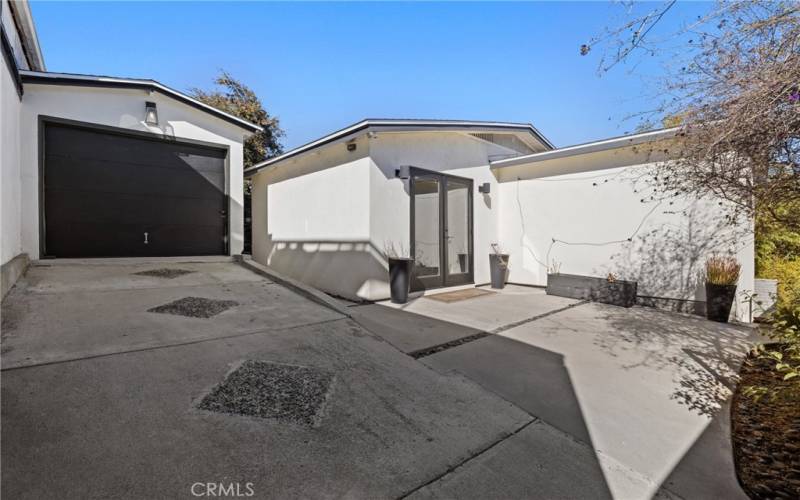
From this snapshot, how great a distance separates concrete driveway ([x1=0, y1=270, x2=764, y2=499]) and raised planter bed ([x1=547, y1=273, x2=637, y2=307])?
1.73 m

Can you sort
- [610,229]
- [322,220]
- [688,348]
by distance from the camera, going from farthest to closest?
[322,220] → [610,229] → [688,348]

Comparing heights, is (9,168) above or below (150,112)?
below

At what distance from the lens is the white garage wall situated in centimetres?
393

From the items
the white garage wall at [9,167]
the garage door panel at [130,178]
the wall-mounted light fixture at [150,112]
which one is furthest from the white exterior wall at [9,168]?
the wall-mounted light fixture at [150,112]

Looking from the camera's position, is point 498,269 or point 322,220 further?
point 498,269

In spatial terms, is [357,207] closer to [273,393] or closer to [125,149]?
[273,393]

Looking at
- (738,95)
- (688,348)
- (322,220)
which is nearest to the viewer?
(738,95)

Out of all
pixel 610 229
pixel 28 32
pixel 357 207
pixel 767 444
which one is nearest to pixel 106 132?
pixel 28 32

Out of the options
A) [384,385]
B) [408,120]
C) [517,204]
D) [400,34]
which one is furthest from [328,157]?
[384,385]

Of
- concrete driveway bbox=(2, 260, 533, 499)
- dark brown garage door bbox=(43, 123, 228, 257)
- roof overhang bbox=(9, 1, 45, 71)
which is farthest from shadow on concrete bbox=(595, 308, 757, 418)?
roof overhang bbox=(9, 1, 45, 71)

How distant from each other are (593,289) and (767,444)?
4.57 m

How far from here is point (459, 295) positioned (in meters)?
7.11

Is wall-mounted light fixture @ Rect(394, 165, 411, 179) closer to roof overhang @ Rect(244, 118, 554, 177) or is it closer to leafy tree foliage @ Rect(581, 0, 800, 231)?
roof overhang @ Rect(244, 118, 554, 177)

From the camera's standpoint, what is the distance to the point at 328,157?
718 centimetres
